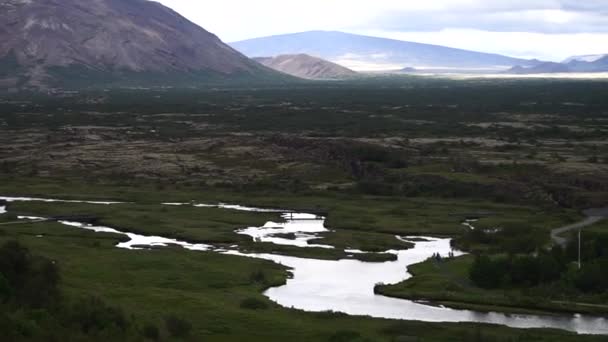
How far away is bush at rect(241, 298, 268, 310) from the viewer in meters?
47.5

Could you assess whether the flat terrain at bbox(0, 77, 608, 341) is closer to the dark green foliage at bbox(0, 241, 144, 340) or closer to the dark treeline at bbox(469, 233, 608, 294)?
the dark treeline at bbox(469, 233, 608, 294)

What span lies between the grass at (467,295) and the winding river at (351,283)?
71cm

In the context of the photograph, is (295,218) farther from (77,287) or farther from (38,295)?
(38,295)

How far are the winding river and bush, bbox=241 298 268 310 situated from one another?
84.6 inches

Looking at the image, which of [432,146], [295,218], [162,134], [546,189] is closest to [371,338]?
[295,218]

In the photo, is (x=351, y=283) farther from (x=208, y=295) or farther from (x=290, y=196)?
(x=290, y=196)

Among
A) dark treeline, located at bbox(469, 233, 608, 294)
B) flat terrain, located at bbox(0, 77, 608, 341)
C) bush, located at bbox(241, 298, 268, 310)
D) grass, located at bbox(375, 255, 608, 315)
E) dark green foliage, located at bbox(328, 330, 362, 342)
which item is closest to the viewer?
dark green foliage, located at bbox(328, 330, 362, 342)

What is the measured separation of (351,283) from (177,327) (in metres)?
16.1

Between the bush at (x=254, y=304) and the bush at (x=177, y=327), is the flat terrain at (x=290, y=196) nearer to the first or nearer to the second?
the bush at (x=254, y=304)

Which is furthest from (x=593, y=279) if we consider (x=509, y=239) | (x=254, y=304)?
(x=254, y=304)

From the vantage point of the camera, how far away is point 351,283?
5538 cm

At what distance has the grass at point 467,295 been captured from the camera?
48.7m

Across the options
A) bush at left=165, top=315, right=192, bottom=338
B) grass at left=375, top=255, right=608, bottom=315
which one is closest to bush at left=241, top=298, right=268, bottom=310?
bush at left=165, top=315, right=192, bottom=338

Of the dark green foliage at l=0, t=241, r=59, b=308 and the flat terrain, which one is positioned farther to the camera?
the flat terrain
